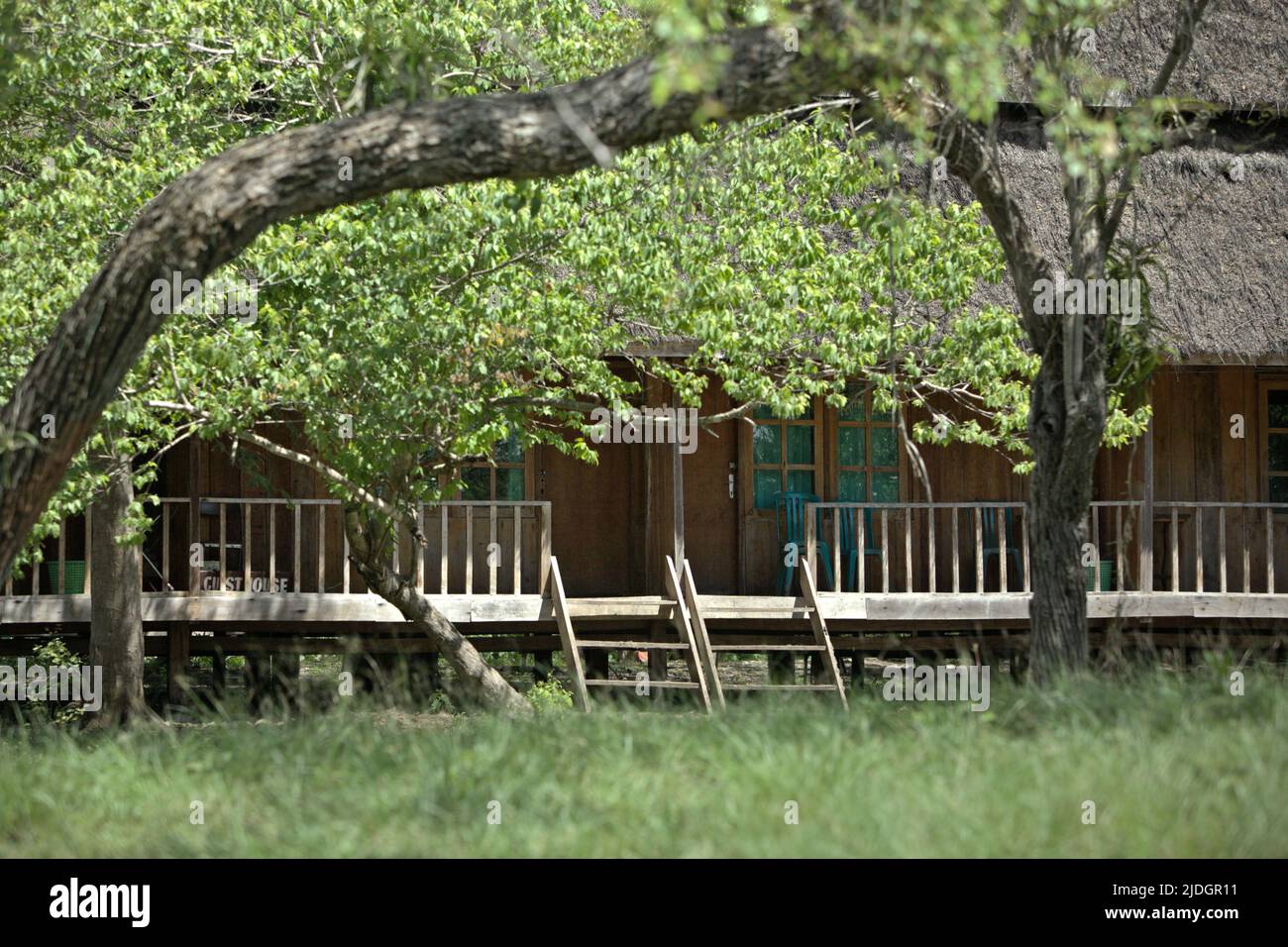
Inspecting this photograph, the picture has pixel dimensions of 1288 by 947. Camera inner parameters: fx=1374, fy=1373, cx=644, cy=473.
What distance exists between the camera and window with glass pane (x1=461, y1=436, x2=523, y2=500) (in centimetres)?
1288

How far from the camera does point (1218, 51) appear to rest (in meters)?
14.6

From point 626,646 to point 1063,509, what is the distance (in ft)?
16.3

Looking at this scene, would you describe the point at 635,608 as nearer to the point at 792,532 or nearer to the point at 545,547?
the point at 545,547

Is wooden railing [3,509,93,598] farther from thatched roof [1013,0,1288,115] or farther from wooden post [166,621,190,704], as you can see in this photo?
thatched roof [1013,0,1288,115]

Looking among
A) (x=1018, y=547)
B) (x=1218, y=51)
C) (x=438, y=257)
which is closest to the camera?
(x=438, y=257)

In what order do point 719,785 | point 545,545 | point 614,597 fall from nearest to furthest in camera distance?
1. point 719,785
2. point 545,545
3. point 614,597

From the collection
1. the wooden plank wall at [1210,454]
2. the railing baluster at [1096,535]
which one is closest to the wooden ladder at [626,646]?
the railing baluster at [1096,535]

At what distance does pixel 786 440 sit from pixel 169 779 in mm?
9057

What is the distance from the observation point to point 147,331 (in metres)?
4.74

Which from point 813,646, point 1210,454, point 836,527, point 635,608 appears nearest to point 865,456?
point 836,527

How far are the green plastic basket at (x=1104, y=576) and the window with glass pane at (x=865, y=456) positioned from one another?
76.4 inches

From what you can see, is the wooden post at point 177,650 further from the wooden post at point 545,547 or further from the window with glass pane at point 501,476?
the wooden post at point 545,547

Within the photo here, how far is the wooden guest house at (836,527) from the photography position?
1120 centimetres
